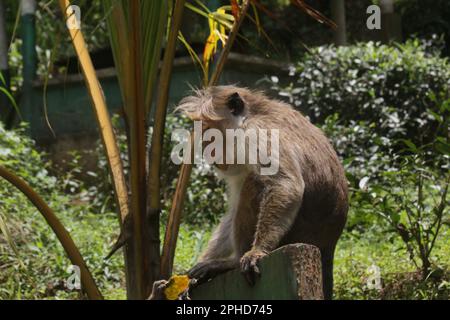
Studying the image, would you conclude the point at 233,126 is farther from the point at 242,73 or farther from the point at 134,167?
the point at 242,73

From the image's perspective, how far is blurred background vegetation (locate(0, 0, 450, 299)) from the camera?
598 centimetres

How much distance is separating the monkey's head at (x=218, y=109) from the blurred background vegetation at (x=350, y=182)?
15.7 inches

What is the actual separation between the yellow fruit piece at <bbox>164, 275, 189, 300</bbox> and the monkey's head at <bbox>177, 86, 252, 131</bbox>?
125 centimetres

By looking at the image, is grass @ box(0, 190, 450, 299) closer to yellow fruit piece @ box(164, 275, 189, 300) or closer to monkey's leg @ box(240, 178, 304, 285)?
monkey's leg @ box(240, 178, 304, 285)

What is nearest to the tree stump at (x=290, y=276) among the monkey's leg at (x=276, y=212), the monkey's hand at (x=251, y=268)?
the monkey's hand at (x=251, y=268)

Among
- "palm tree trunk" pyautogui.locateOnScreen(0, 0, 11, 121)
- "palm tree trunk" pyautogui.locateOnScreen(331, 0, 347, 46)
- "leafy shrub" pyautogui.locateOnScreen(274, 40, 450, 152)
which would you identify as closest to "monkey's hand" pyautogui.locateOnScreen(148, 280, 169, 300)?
"leafy shrub" pyautogui.locateOnScreen(274, 40, 450, 152)

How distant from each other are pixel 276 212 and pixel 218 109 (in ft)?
2.79

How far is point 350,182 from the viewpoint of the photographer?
6316mm

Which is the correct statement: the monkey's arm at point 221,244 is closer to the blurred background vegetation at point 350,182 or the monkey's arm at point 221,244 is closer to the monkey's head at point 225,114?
the monkey's head at point 225,114

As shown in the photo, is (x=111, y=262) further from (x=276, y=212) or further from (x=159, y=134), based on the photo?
(x=276, y=212)

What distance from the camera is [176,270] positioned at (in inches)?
269

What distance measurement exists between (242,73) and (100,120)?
594 cm

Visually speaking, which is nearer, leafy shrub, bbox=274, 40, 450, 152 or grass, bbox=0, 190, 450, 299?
grass, bbox=0, 190, 450, 299
